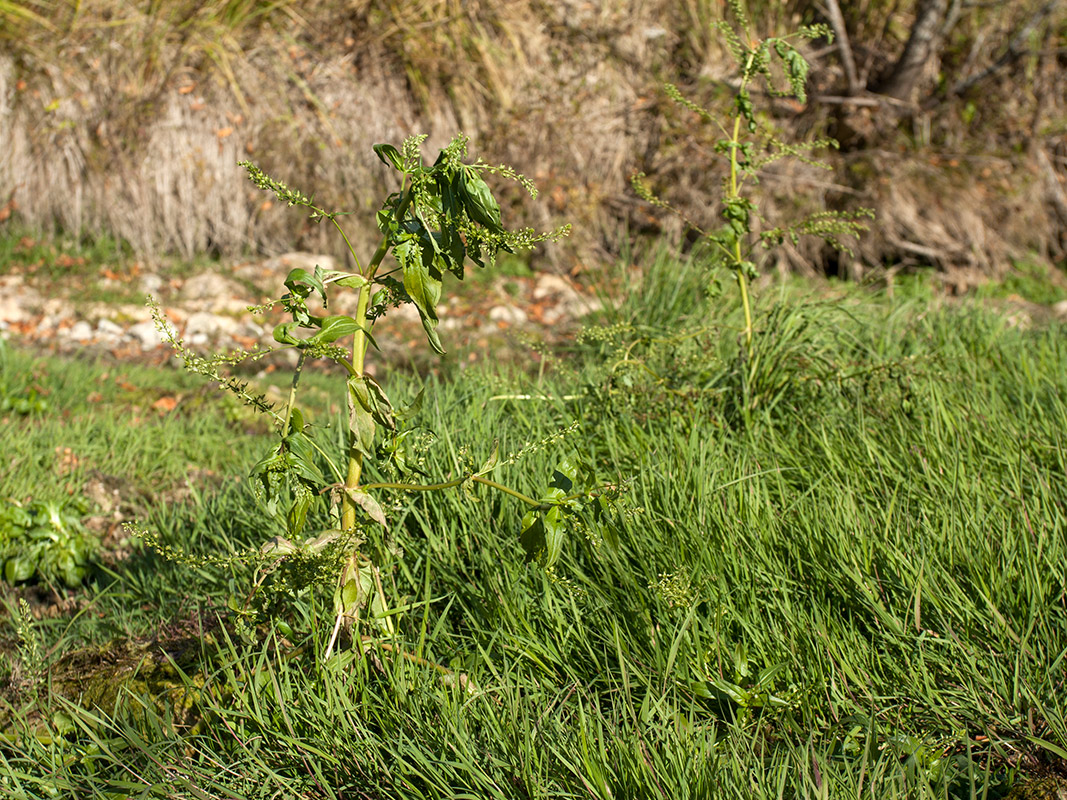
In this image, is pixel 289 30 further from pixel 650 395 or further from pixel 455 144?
pixel 455 144

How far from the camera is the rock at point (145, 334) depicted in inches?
222

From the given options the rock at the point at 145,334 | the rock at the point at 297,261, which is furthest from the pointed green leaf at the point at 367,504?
the rock at the point at 297,261

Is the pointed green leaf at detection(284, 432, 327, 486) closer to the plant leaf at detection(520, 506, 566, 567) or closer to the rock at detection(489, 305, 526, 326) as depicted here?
the plant leaf at detection(520, 506, 566, 567)

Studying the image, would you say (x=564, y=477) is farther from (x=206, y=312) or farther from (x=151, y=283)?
(x=151, y=283)

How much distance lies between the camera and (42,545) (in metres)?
2.68

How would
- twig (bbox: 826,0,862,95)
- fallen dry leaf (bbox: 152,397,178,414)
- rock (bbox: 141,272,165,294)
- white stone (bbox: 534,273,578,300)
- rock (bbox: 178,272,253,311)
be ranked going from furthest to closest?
white stone (bbox: 534,273,578,300) → twig (bbox: 826,0,862,95) → rock (bbox: 141,272,165,294) → rock (bbox: 178,272,253,311) → fallen dry leaf (bbox: 152,397,178,414)

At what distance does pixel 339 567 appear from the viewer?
1.76m

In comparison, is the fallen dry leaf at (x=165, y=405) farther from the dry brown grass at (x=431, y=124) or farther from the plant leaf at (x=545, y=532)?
the plant leaf at (x=545, y=532)

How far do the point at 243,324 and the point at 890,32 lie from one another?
5544 millimetres

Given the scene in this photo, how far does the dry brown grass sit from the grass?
157 inches

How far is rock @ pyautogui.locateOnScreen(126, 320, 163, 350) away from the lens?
5.65 meters

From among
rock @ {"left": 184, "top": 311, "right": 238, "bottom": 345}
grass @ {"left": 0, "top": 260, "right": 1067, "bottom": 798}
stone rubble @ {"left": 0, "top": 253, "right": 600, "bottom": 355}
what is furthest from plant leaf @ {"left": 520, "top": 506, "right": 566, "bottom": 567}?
rock @ {"left": 184, "top": 311, "right": 238, "bottom": 345}

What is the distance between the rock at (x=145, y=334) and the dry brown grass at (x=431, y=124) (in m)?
0.93

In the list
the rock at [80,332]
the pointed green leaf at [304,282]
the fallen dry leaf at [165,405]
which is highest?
the pointed green leaf at [304,282]
